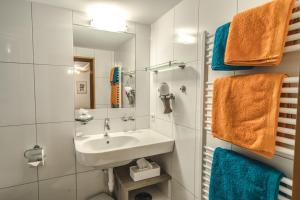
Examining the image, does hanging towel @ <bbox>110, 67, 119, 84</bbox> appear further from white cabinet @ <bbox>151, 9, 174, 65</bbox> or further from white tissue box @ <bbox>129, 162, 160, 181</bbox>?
white tissue box @ <bbox>129, 162, 160, 181</bbox>

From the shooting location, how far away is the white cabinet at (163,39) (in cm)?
165

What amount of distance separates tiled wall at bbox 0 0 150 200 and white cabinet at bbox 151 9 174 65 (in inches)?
33.2

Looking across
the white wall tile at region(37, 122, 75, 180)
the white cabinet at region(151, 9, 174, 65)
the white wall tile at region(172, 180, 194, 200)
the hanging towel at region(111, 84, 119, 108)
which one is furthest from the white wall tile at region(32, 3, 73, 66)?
the white wall tile at region(172, 180, 194, 200)

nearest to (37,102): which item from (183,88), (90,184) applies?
(90,184)

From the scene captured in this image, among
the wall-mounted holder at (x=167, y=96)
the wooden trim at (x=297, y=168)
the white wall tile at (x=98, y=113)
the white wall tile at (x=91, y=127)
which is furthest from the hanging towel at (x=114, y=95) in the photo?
the wooden trim at (x=297, y=168)

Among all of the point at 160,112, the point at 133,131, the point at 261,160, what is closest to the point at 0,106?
the point at 133,131

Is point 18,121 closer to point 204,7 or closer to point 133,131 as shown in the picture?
point 133,131

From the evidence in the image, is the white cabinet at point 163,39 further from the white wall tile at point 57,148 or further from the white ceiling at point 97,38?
the white wall tile at point 57,148

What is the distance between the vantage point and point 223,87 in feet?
3.32

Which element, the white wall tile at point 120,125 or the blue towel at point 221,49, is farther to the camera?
the white wall tile at point 120,125

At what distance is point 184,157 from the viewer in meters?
1.50

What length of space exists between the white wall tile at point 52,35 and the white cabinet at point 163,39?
836mm

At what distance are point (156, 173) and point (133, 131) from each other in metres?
0.51

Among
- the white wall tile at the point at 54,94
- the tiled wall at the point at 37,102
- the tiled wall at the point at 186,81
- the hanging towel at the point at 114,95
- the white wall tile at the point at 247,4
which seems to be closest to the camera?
the white wall tile at the point at 247,4
